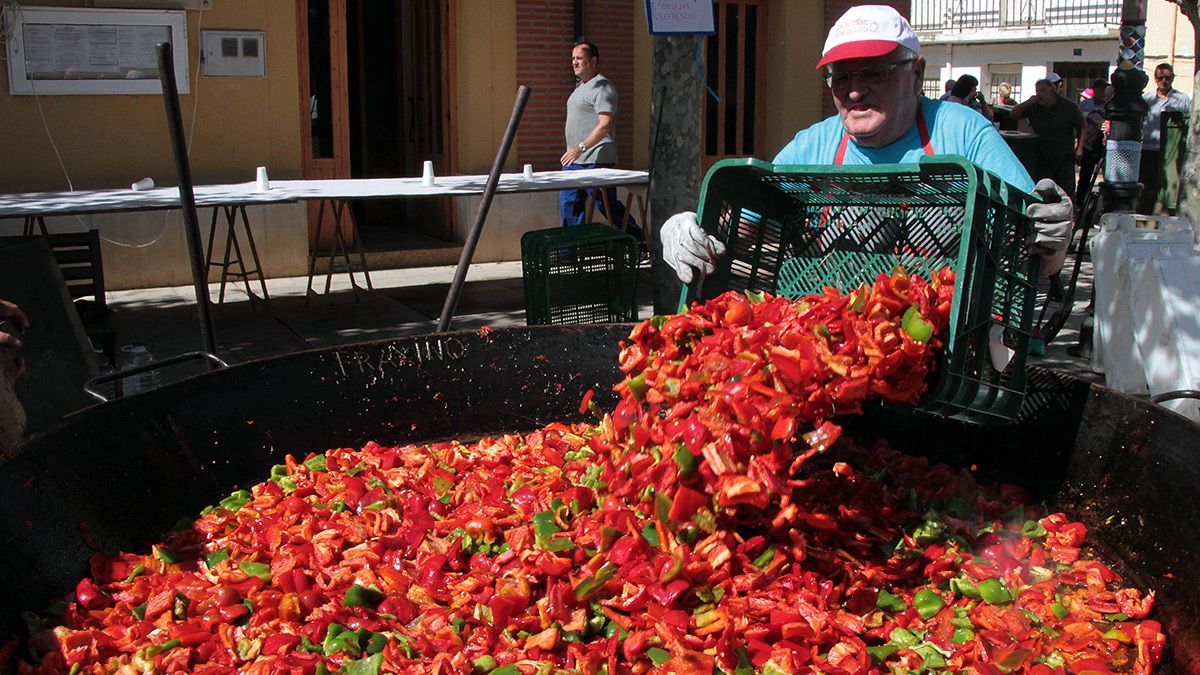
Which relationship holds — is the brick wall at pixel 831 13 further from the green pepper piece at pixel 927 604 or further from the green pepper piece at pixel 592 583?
the green pepper piece at pixel 592 583

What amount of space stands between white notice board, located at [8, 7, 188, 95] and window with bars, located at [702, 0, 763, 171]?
610 cm

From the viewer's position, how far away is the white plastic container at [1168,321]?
6.70 metres

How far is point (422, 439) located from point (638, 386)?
1.48 m

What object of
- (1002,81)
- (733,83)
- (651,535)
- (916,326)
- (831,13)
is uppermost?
(1002,81)

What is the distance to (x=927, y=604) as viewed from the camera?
3275mm

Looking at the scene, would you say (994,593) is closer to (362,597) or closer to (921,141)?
(921,141)

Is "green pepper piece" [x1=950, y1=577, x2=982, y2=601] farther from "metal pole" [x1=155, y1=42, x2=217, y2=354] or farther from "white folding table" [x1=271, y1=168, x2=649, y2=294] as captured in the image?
"white folding table" [x1=271, y1=168, x2=649, y2=294]

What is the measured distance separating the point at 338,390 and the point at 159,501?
845mm

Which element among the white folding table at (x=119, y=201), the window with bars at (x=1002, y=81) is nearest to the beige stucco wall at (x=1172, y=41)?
the window with bars at (x=1002, y=81)

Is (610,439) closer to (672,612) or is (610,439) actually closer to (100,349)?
(672,612)

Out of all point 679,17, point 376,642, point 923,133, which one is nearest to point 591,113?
point 679,17

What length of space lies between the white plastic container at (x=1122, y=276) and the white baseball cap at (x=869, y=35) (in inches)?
169

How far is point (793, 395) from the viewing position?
307 centimetres

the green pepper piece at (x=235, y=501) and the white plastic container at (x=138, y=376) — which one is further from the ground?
the green pepper piece at (x=235, y=501)
